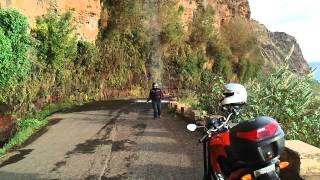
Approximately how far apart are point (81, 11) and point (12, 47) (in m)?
18.9

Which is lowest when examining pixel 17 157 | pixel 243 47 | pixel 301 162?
pixel 17 157

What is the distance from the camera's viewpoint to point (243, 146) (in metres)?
5.26

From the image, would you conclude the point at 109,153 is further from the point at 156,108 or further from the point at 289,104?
the point at 156,108

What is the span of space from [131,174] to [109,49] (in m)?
33.7

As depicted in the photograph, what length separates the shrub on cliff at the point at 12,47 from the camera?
19.6 meters

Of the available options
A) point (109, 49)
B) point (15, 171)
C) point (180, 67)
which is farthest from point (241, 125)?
point (180, 67)

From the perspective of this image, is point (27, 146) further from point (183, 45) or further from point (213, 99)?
point (183, 45)

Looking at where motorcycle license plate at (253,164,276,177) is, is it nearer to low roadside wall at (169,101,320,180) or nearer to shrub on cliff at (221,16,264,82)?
low roadside wall at (169,101,320,180)

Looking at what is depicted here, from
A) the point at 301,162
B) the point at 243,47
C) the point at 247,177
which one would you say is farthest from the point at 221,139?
the point at 243,47

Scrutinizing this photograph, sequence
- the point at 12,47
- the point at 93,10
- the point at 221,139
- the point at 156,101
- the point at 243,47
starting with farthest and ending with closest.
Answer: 1. the point at 243,47
2. the point at 93,10
3. the point at 156,101
4. the point at 12,47
5. the point at 221,139

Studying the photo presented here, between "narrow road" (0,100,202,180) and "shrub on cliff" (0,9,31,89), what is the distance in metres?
2.99

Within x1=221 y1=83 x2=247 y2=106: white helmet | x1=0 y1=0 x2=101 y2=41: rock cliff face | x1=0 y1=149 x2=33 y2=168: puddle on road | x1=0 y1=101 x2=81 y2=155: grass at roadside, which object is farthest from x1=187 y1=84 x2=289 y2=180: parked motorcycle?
x1=0 y1=0 x2=101 y2=41: rock cliff face

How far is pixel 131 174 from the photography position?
10344 mm

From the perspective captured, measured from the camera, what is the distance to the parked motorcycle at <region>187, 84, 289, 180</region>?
5.15 meters
